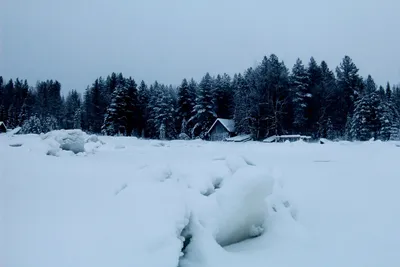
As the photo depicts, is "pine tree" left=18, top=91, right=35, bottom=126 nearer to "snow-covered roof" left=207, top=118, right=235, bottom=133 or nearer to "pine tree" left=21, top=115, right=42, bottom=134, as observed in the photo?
"pine tree" left=21, top=115, right=42, bottom=134

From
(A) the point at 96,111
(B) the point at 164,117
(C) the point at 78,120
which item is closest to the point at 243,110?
(B) the point at 164,117

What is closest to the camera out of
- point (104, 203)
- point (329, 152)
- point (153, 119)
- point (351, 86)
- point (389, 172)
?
point (104, 203)

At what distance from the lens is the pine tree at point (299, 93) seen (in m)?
34.5

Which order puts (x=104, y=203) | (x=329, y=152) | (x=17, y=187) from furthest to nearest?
1. (x=329, y=152)
2. (x=17, y=187)
3. (x=104, y=203)

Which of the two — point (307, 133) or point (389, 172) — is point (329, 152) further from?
point (307, 133)

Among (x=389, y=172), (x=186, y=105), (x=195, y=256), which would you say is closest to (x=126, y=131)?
(x=186, y=105)

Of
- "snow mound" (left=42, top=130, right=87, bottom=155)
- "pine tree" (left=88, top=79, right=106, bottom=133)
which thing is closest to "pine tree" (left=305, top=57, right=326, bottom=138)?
"pine tree" (left=88, top=79, right=106, bottom=133)

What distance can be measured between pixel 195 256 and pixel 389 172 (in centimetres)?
599

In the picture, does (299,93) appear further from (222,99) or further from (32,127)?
(32,127)

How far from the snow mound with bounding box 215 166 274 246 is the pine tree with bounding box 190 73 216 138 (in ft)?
120

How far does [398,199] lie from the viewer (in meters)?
4.99

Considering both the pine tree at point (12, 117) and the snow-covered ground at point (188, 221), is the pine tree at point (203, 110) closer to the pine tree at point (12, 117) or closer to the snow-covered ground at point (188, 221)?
the pine tree at point (12, 117)

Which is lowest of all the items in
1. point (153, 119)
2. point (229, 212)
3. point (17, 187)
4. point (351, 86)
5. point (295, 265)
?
point (295, 265)

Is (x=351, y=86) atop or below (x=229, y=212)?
atop
